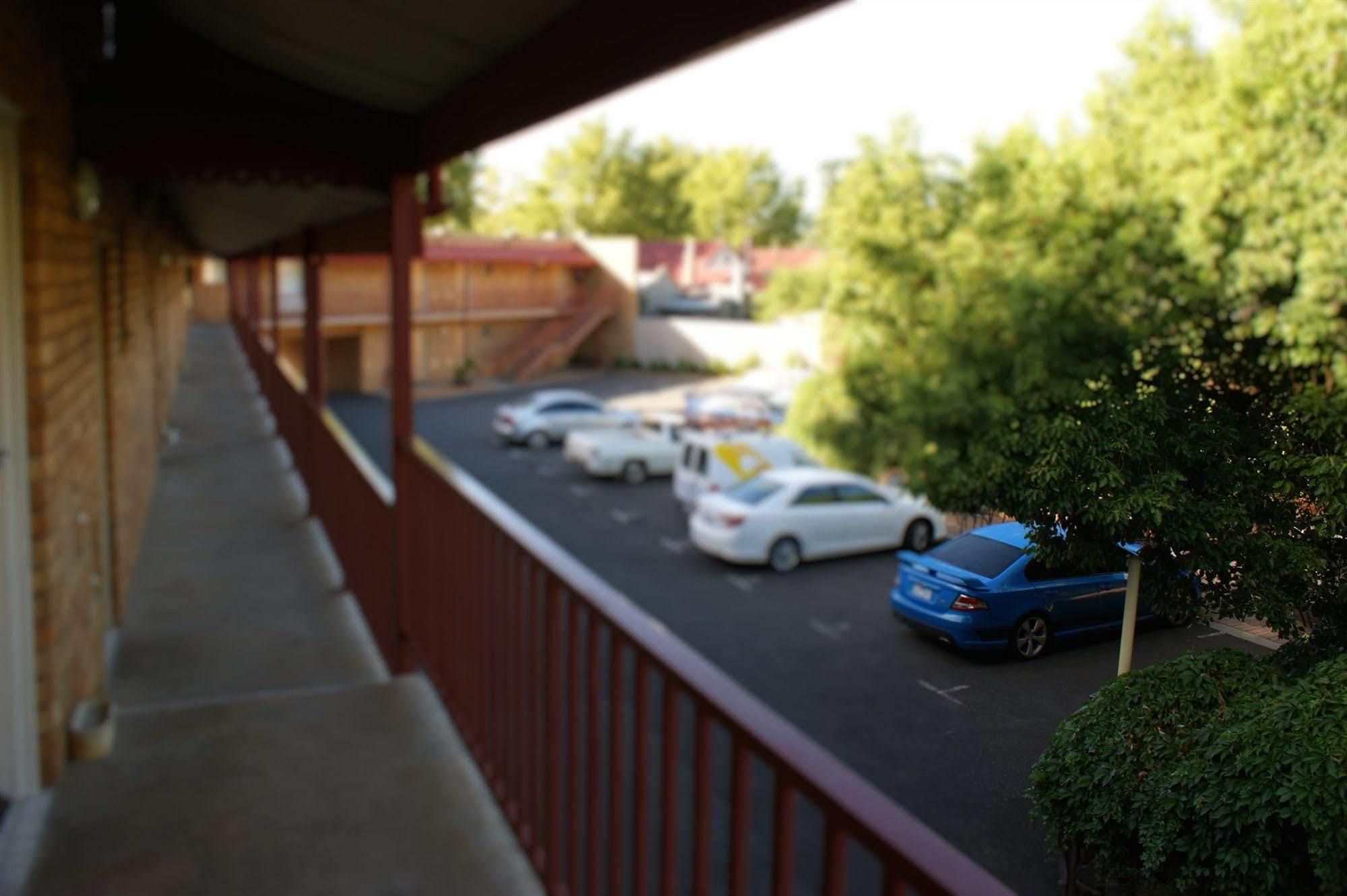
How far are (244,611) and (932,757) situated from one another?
572 centimetres

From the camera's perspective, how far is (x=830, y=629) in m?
12.2

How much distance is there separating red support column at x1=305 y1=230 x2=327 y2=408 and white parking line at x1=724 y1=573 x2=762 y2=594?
6.00 m

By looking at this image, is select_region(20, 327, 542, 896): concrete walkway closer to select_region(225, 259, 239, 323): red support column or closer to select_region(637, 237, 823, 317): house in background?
select_region(225, 259, 239, 323): red support column

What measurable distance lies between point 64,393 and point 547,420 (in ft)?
76.3

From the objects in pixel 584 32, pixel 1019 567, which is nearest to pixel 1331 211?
pixel 584 32

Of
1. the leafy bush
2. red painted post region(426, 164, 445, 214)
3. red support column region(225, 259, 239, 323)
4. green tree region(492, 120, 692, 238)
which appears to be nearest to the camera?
the leafy bush

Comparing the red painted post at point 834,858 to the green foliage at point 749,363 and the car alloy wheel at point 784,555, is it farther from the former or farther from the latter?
the green foliage at point 749,363

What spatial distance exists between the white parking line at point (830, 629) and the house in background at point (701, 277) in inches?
1504

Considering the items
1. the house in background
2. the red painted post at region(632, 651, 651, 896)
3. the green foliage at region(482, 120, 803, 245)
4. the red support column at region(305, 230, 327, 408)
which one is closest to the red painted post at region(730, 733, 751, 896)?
the red painted post at region(632, 651, 651, 896)

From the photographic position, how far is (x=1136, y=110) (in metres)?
17.4

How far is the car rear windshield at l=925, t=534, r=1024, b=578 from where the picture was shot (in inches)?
41.1

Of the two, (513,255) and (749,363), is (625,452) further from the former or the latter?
(749,363)

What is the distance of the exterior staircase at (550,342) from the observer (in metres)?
42.3

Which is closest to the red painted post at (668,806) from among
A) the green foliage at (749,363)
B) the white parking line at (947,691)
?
the white parking line at (947,691)
